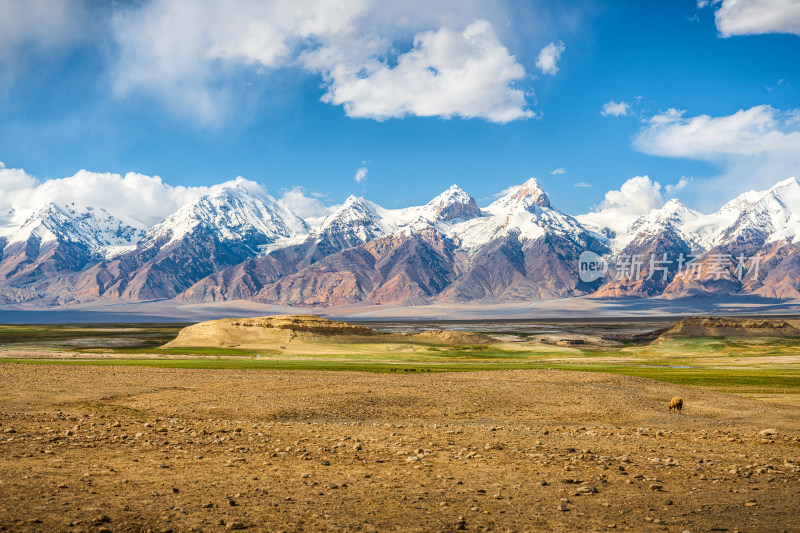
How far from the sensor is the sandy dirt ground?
11336 millimetres

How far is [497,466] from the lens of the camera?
51.1 ft

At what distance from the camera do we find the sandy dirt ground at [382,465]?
11.3 m

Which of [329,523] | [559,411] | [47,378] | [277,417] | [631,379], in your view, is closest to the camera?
[329,523]

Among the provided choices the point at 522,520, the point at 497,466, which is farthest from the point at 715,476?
the point at 522,520

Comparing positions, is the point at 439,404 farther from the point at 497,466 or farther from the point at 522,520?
the point at 522,520

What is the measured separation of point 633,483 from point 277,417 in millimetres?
14042

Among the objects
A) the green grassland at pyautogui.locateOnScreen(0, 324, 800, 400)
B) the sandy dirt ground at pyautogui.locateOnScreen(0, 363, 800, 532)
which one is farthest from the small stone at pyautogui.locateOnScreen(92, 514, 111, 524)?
the green grassland at pyautogui.locateOnScreen(0, 324, 800, 400)

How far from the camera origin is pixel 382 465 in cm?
1545

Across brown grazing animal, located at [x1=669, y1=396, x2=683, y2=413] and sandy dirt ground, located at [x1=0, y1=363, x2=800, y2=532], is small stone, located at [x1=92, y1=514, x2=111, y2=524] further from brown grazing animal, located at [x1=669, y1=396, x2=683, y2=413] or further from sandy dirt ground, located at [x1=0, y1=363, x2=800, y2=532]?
brown grazing animal, located at [x1=669, y1=396, x2=683, y2=413]

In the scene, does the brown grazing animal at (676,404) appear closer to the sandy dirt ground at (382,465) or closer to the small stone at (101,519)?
the sandy dirt ground at (382,465)

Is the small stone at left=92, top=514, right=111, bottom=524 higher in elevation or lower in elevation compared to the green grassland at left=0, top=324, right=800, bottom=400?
higher

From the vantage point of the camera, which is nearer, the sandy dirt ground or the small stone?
the small stone

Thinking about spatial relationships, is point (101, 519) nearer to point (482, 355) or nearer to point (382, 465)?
point (382, 465)

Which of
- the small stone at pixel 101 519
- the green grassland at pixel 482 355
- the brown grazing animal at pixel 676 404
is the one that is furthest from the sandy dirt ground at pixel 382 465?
the green grassland at pixel 482 355
